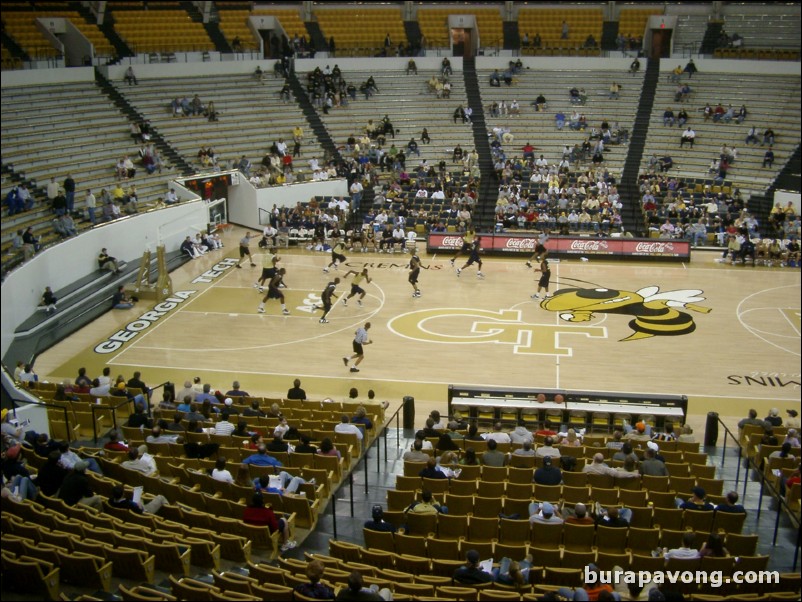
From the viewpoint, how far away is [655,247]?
1364 inches

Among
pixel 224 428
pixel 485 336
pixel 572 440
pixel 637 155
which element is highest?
pixel 637 155

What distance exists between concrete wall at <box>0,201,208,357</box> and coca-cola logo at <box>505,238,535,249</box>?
12369mm

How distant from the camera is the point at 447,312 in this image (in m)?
28.0

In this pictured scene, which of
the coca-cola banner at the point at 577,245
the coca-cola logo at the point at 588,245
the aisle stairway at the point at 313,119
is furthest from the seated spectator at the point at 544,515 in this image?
the aisle stairway at the point at 313,119

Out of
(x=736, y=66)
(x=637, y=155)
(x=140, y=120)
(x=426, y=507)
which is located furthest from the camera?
(x=736, y=66)

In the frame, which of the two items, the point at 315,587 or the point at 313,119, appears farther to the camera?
the point at 313,119

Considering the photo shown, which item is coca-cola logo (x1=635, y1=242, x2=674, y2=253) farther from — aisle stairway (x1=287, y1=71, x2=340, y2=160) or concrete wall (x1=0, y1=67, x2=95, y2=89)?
concrete wall (x1=0, y1=67, x2=95, y2=89)

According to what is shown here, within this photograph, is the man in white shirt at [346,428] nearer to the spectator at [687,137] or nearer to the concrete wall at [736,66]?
the spectator at [687,137]

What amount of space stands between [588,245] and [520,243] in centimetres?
261

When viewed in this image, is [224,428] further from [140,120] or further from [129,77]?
[129,77]

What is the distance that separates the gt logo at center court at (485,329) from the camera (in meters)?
25.3

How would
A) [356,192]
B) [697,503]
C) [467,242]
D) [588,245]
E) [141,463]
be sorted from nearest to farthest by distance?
[697,503], [141,463], [467,242], [588,245], [356,192]

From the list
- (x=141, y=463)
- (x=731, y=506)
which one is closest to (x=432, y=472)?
(x=731, y=506)

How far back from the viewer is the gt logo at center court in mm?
25344
